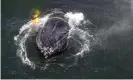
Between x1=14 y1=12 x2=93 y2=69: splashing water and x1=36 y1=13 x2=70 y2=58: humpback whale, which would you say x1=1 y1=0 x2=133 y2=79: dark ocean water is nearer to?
x1=14 y1=12 x2=93 y2=69: splashing water

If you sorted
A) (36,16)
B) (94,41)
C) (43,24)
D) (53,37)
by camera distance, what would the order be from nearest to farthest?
(53,37)
(94,41)
(43,24)
(36,16)

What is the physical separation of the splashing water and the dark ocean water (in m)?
0.78

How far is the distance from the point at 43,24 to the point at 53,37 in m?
4.40

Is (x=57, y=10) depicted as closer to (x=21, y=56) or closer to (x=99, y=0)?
(x=99, y=0)

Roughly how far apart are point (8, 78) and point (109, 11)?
22072 mm

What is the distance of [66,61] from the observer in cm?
4809

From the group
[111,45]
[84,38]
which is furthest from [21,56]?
[111,45]

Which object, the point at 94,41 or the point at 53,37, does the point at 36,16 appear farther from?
the point at 94,41

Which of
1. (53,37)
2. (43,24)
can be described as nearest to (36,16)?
(43,24)

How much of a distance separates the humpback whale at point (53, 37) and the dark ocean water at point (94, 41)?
1.46m

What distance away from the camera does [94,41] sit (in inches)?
2025

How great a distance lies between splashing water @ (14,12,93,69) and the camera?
48.6 metres

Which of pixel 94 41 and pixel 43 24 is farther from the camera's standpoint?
pixel 43 24

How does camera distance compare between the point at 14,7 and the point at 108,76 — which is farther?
the point at 14,7
